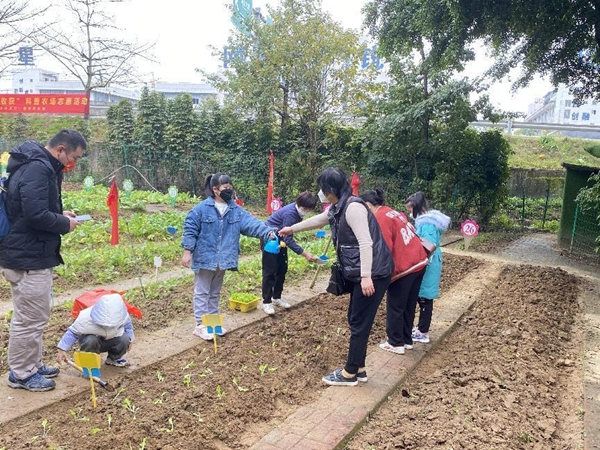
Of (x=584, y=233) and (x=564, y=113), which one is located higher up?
(x=564, y=113)

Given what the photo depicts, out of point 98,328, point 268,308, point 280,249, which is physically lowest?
point 268,308

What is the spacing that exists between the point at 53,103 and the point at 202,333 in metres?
23.3

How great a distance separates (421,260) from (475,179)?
10.7m

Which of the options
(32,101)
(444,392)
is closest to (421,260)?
(444,392)

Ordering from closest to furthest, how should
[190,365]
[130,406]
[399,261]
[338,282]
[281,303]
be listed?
1. [130,406]
2. [338,282]
3. [190,365]
4. [399,261]
5. [281,303]

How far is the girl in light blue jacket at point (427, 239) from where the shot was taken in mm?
5016

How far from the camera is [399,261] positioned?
14.8 feet

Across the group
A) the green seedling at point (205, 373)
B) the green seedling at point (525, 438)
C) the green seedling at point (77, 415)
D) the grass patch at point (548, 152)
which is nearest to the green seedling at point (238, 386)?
the green seedling at point (205, 373)

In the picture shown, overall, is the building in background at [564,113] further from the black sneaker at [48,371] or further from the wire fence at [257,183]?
the black sneaker at [48,371]

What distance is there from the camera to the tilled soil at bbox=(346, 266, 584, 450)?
345cm

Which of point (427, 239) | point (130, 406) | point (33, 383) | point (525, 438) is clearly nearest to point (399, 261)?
point (427, 239)

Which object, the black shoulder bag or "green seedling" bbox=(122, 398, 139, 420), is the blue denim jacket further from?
"green seedling" bbox=(122, 398, 139, 420)

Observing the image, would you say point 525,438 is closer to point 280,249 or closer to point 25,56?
point 280,249

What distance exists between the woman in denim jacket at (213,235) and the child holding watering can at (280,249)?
0.75 meters
